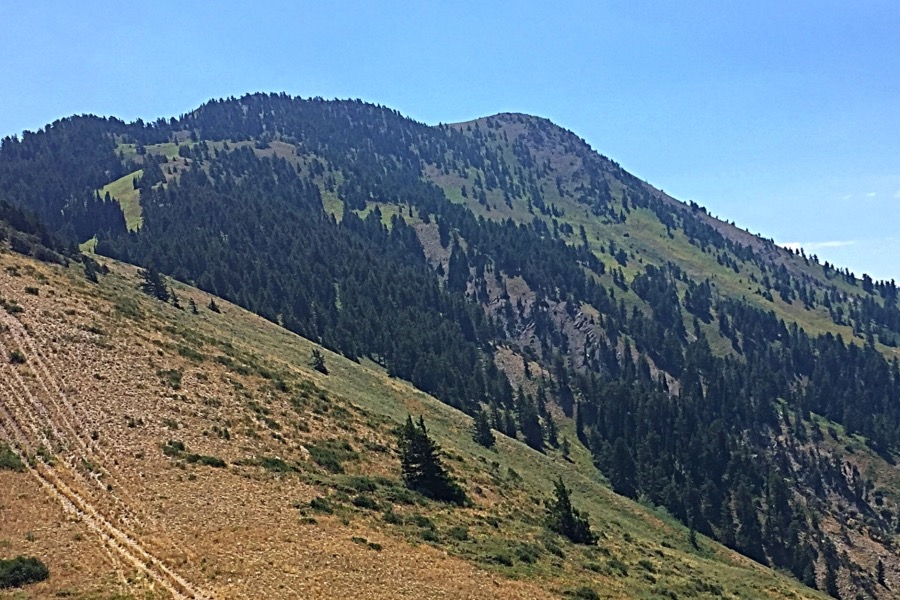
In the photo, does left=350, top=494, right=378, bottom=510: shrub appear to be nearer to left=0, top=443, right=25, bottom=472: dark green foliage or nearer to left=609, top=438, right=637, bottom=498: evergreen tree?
left=0, top=443, right=25, bottom=472: dark green foliage

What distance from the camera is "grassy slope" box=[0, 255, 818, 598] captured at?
25875mm

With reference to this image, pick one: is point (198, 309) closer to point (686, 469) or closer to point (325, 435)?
point (325, 435)

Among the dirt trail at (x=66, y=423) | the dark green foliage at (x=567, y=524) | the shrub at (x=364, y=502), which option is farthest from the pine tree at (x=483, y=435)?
the dirt trail at (x=66, y=423)

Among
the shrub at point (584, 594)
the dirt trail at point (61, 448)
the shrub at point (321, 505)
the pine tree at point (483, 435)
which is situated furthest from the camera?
the pine tree at point (483, 435)

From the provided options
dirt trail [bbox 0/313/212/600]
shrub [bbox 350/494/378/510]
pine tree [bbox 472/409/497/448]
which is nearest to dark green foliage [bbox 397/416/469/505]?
shrub [bbox 350/494/378/510]

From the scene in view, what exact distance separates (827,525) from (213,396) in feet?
424

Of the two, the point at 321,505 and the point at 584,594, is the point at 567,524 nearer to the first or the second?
the point at 584,594

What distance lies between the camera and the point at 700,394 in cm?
18600

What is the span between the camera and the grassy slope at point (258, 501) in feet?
84.9

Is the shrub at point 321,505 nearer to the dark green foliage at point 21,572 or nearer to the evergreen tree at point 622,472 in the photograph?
the dark green foliage at point 21,572

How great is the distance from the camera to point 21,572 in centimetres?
2259

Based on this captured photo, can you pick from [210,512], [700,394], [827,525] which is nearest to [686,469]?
[827,525]

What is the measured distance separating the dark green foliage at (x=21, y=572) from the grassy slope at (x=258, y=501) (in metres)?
0.57

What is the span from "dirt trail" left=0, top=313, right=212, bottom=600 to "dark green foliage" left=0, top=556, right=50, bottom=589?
9.17 feet
